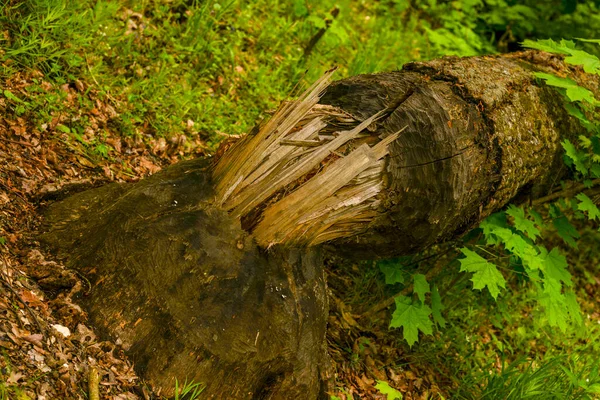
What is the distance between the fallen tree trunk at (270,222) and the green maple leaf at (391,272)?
1.93ft

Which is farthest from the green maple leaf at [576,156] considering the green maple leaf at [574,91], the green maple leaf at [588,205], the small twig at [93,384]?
the small twig at [93,384]

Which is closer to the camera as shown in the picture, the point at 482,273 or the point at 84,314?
the point at 84,314

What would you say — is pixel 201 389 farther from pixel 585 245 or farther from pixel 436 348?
pixel 585 245

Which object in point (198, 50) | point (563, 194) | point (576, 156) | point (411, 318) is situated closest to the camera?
point (411, 318)

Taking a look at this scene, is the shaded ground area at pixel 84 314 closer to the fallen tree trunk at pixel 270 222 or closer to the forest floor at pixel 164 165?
the forest floor at pixel 164 165

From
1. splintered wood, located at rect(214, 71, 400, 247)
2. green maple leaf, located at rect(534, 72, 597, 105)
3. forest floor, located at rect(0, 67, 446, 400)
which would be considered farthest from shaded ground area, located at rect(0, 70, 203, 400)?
green maple leaf, located at rect(534, 72, 597, 105)

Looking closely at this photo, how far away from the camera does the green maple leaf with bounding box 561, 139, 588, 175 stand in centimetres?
340

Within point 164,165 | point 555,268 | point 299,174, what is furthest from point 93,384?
point 555,268

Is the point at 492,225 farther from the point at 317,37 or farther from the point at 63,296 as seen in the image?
the point at 317,37

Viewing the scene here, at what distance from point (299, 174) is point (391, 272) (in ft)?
4.43

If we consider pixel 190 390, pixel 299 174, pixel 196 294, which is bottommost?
pixel 190 390

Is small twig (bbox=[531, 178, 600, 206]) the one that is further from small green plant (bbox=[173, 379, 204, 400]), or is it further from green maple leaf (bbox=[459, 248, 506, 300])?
small green plant (bbox=[173, 379, 204, 400])

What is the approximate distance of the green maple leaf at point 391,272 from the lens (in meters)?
3.62

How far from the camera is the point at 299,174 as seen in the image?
2.56 meters
